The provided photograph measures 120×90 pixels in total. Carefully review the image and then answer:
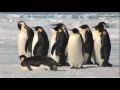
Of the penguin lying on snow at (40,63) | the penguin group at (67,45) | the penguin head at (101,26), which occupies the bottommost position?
the penguin lying on snow at (40,63)

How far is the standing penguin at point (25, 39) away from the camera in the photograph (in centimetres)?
504

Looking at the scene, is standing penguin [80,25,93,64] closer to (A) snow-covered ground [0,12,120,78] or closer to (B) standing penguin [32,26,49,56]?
(A) snow-covered ground [0,12,120,78]

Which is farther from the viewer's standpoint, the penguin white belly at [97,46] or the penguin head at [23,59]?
the penguin white belly at [97,46]

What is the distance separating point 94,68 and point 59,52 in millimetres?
434

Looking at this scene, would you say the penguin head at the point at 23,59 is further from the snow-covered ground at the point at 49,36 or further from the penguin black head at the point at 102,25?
the penguin black head at the point at 102,25

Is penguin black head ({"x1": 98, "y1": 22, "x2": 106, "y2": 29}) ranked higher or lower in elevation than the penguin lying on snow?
higher

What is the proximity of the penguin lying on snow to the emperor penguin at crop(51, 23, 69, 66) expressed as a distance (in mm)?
79

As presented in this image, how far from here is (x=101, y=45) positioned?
5.13 metres

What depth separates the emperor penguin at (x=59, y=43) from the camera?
503cm

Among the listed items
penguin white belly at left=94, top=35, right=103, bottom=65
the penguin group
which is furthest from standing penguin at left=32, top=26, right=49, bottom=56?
penguin white belly at left=94, top=35, right=103, bottom=65

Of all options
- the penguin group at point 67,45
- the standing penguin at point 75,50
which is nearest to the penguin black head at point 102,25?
the penguin group at point 67,45

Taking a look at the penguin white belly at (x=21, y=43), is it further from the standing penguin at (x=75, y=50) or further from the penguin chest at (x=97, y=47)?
the penguin chest at (x=97, y=47)

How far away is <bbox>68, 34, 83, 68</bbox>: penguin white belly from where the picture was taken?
5.07 metres

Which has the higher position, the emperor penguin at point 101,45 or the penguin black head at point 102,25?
the penguin black head at point 102,25
